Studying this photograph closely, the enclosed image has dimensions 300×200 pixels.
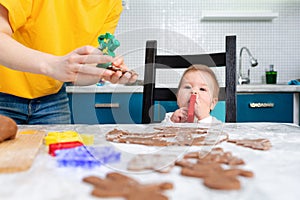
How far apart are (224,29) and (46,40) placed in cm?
159

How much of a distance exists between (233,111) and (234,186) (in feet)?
2.66

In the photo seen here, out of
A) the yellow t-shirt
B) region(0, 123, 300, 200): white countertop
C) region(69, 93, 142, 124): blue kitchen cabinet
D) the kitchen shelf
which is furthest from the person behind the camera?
the kitchen shelf

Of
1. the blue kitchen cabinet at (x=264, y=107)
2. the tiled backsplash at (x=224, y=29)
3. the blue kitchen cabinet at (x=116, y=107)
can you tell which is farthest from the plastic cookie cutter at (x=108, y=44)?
the tiled backsplash at (x=224, y=29)

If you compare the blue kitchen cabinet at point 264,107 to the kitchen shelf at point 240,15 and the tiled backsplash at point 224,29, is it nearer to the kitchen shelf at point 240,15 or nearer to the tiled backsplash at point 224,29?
the tiled backsplash at point 224,29

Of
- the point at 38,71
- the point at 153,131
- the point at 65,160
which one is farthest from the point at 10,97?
the point at 65,160

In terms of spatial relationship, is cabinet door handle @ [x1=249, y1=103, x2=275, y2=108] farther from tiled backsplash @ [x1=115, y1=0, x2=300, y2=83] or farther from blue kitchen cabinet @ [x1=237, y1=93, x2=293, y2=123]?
tiled backsplash @ [x1=115, y1=0, x2=300, y2=83]

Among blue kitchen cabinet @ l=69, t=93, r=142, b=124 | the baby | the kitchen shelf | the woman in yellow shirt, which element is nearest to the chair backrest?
the baby

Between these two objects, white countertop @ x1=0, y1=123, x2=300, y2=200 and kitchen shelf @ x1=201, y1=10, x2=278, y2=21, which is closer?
white countertop @ x1=0, y1=123, x2=300, y2=200

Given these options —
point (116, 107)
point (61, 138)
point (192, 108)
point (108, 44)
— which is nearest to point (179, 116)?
point (192, 108)

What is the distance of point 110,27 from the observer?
1.22m

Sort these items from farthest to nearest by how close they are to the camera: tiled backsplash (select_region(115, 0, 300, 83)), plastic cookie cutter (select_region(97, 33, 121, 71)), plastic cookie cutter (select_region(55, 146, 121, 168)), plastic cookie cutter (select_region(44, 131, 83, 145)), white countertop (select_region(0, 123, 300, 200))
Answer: tiled backsplash (select_region(115, 0, 300, 83)), plastic cookie cutter (select_region(97, 33, 121, 71)), plastic cookie cutter (select_region(44, 131, 83, 145)), plastic cookie cutter (select_region(55, 146, 121, 168)), white countertop (select_region(0, 123, 300, 200))

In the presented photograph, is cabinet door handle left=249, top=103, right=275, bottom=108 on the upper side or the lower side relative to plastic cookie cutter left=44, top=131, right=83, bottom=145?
upper

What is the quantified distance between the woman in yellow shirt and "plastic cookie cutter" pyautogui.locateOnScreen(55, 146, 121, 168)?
0.28 meters

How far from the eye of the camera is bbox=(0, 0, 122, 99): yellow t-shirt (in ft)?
3.28
